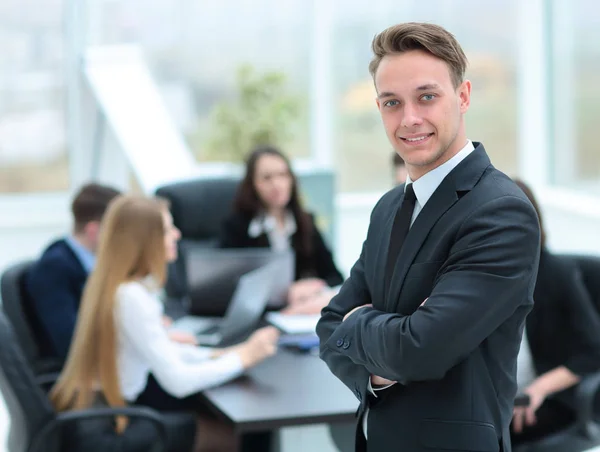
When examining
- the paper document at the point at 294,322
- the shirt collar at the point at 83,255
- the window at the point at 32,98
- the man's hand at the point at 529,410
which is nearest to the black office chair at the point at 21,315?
the shirt collar at the point at 83,255

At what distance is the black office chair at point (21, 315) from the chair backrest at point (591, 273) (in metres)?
1.82

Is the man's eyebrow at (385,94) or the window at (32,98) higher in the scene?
the man's eyebrow at (385,94)

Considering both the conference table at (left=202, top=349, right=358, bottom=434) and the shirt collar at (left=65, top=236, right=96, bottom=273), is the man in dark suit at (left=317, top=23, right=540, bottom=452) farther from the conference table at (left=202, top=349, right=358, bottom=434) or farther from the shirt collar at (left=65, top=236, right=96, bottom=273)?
the shirt collar at (left=65, top=236, right=96, bottom=273)

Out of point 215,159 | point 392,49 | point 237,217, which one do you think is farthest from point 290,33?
point 392,49

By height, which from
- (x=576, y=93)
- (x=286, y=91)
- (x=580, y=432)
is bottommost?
(x=580, y=432)

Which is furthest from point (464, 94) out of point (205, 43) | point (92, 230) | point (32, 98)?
point (205, 43)

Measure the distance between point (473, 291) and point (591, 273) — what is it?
68.2 inches

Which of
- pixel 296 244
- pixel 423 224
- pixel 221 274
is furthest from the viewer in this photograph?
pixel 296 244

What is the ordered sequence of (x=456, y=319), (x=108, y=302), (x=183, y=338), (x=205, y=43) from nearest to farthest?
1. (x=456, y=319)
2. (x=108, y=302)
3. (x=183, y=338)
4. (x=205, y=43)

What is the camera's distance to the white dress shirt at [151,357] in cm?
271

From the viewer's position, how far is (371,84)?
720 centimetres

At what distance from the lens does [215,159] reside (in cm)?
636

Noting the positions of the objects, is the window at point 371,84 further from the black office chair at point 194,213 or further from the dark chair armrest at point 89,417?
the dark chair armrest at point 89,417

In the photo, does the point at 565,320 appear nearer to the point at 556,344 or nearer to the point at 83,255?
the point at 556,344
